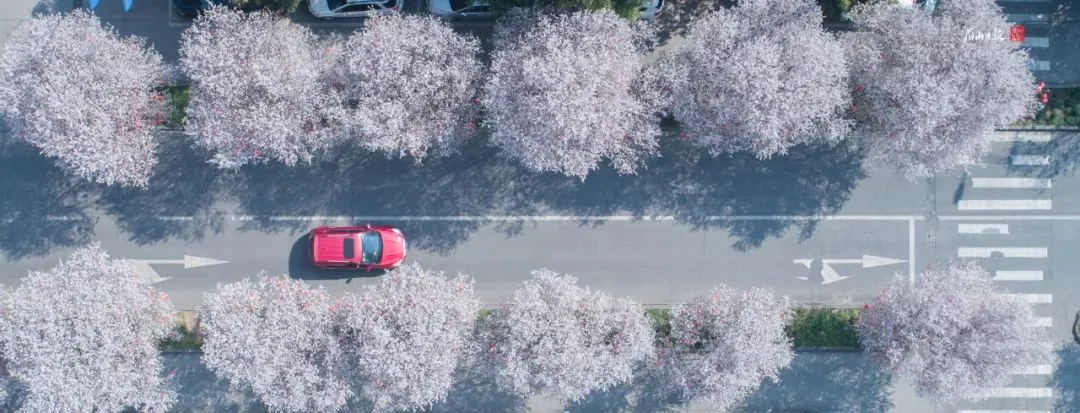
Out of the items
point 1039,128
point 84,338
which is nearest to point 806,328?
point 1039,128

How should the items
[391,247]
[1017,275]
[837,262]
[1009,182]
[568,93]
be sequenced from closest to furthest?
[568,93] → [391,247] → [1009,182] → [837,262] → [1017,275]

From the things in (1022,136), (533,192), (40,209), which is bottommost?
(40,209)

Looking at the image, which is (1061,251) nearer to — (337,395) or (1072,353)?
(1072,353)

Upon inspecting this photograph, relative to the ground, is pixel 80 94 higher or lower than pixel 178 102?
higher

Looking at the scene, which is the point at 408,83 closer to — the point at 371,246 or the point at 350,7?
the point at 350,7

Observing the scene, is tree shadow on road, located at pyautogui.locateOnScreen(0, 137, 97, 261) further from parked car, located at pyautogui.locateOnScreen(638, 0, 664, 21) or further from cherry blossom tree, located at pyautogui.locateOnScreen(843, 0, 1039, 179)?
cherry blossom tree, located at pyautogui.locateOnScreen(843, 0, 1039, 179)

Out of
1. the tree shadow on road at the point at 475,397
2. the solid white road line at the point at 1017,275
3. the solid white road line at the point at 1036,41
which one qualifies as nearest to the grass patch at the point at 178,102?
the tree shadow on road at the point at 475,397
